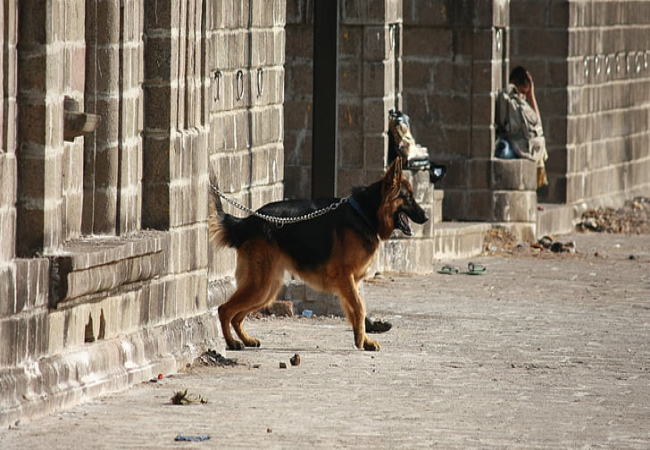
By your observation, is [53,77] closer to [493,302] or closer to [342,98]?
[493,302]

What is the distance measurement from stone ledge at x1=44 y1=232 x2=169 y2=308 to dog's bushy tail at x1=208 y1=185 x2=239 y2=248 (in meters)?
1.30

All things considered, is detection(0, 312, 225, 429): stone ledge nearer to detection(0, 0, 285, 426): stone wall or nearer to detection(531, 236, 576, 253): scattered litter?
detection(0, 0, 285, 426): stone wall

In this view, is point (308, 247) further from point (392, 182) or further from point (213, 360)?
point (213, 360)

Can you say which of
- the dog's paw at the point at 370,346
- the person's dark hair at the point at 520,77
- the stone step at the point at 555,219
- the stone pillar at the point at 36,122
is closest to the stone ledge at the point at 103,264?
the stone pillar at the point at 36,122

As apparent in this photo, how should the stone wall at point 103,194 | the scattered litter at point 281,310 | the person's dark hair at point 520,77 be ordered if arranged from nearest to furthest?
1. the stone wall at point 103,194
2. the scattered litter at point 281,310
3. the person's dark hair at point 520,77

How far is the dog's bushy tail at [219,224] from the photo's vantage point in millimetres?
11742

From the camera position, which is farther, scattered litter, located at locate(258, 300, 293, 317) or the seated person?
the seated person

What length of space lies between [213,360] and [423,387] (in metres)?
1.48

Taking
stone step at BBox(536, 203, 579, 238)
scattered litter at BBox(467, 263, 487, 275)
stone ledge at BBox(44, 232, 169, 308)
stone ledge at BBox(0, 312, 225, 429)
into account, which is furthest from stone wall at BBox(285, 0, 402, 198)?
stone ledge at BBox(44, 232, 169, 308)

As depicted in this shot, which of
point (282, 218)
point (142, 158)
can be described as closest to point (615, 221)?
point (282, 218)

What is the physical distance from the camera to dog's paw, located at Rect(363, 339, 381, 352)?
39.2 ft

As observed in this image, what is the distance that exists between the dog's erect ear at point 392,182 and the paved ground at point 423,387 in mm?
1119

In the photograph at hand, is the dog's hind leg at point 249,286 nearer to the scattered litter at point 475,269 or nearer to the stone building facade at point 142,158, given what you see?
the stone building facade at point 142,158

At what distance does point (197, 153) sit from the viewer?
10922 mm
